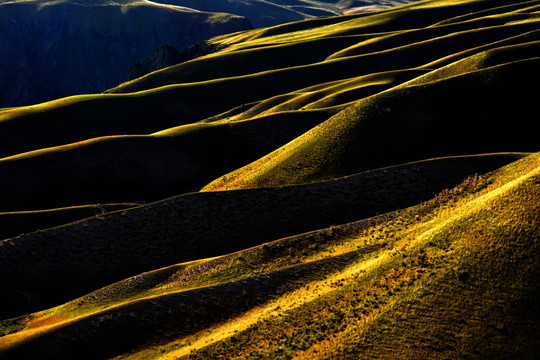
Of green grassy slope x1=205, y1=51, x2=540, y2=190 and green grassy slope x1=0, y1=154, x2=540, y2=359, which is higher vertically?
green grassy slope x1=205, y1=51, x2=540, y2=190

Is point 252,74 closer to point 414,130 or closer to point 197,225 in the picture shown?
point 414,130

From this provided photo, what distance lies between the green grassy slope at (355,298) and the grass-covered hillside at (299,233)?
0.13 meters

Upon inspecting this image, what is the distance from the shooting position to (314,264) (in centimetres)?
3644

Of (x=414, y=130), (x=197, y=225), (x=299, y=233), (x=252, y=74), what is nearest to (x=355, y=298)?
(x=299, y=233)

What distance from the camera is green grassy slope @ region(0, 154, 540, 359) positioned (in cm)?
2675

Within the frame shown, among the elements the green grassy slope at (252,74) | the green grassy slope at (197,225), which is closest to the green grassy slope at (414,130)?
the green grassy slope at (197,225)

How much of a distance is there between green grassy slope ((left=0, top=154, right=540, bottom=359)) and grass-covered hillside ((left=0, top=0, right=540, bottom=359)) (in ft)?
0.41

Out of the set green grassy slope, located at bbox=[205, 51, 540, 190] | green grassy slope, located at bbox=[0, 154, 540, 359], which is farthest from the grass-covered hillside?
green grassy slope, located at bbox=[205, 51, 540, 190]

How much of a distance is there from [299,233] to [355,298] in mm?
17206

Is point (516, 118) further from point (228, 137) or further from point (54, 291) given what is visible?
point (54, 291)

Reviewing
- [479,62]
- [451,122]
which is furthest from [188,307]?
[479,62]

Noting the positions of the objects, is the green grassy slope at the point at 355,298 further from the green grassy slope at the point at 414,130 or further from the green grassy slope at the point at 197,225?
the green grassy slope at the point at 414,130

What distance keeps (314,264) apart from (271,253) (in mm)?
5240

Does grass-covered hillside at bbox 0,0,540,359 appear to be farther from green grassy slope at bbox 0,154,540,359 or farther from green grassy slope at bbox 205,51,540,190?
green grassy slope at bbox 205,51,540,190
